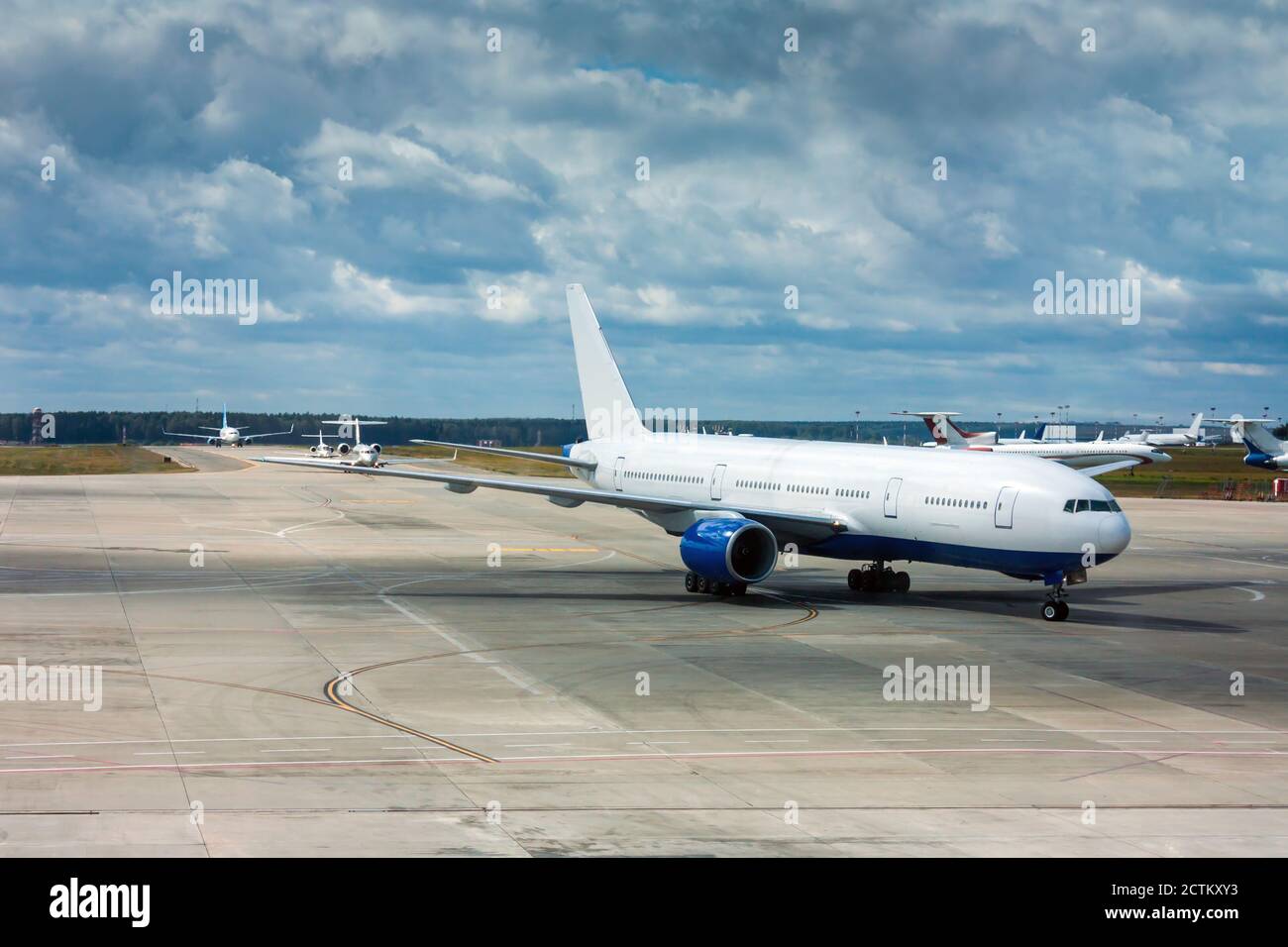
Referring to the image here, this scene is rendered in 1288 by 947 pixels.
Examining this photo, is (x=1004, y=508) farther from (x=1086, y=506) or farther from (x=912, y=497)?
(x=912, y=497)

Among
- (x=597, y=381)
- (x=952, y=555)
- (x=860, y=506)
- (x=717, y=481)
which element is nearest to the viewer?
(x=952, y=555)

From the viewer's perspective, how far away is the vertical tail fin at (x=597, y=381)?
53.6 m

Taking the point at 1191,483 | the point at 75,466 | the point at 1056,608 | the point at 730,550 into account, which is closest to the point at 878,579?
the point at 730,550

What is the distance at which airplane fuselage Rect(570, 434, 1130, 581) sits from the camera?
36.0 meters

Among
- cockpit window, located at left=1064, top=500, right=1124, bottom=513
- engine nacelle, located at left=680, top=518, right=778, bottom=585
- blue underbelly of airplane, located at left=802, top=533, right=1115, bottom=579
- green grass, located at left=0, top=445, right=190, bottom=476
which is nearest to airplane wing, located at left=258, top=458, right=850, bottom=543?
blue underbelly of airplane, located at left=802, top=533, right=1115, bottom=579

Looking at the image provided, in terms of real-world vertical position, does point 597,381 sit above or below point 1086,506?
above

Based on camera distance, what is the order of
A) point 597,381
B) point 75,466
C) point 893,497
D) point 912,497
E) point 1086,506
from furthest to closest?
point 75,466, point 597,381, point 893,497, point 912,497, point 1086,506

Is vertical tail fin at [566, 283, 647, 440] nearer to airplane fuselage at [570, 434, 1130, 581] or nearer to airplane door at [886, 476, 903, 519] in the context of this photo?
airplane fuselage at [570, 434, 1130, 581]

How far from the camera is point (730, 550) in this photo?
3916cm

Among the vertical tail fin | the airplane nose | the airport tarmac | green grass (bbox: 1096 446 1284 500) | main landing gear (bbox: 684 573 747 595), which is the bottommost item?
the airport tarmac

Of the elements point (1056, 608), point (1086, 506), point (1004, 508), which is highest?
point (1086, 506)

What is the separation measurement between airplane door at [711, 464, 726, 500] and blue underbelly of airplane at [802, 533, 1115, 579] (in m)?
4.61

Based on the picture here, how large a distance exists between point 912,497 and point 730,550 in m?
5.52

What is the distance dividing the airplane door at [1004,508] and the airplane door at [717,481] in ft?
38.1
